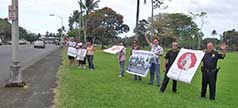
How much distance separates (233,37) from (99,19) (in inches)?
2029

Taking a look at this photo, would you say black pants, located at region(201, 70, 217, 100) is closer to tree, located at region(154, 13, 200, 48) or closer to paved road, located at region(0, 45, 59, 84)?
paved road, located at region(0, 45, 59, 84)

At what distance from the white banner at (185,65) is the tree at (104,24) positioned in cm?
7520

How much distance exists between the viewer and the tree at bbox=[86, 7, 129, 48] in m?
90.4

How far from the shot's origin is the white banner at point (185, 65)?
42.3 ft

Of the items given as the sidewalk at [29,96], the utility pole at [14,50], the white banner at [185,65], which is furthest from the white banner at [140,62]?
the utility pole at [14,50]

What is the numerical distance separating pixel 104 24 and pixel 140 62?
77105mm

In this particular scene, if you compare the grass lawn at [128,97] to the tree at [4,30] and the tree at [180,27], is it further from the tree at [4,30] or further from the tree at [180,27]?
the tree at [4,30]

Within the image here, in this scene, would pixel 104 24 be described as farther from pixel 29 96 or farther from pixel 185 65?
pixel 29 96

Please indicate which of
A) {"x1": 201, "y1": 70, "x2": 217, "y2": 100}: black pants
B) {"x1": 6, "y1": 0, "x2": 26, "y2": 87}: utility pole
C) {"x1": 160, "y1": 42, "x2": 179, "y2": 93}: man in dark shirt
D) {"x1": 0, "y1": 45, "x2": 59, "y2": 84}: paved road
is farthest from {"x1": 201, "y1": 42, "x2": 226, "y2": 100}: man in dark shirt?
{"x1": 0, "y1": 45, "x2": 59, "y2": 84}: paved road

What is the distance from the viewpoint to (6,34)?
12925 cm

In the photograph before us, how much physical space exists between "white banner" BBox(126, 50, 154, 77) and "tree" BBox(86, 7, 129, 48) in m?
71.1

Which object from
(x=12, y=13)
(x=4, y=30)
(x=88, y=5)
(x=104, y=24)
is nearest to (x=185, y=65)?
(x=12, y=13)

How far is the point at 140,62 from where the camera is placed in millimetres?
16781

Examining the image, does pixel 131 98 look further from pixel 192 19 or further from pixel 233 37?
pixel 233 37
